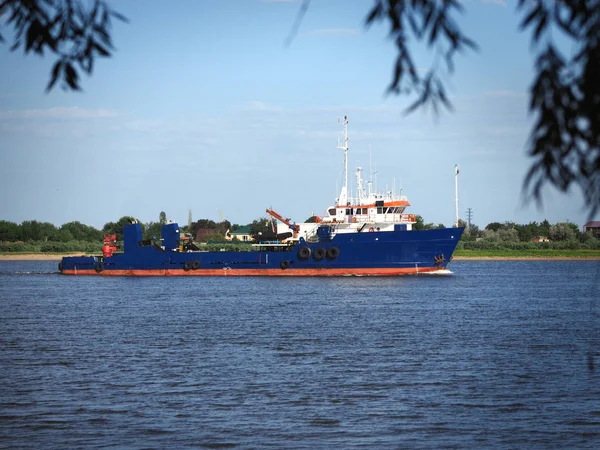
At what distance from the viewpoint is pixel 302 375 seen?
21719 mm

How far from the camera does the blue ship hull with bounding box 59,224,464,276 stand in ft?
196

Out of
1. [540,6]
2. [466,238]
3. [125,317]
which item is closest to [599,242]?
[466,238]

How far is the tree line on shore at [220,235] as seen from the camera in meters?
118

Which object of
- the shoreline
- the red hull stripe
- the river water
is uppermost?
the shoreline

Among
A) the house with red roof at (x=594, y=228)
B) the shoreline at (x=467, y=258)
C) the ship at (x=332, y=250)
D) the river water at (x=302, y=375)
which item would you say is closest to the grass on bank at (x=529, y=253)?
the shoreline at (x=467, y=258)

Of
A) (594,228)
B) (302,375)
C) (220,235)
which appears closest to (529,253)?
(594,228)

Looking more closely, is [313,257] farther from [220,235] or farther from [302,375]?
[220,235]

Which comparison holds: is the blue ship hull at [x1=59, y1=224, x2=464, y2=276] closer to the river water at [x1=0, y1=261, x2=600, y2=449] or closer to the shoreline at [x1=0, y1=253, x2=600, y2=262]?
the river water at [x1=0, y1=261, x2=600, y2=449]

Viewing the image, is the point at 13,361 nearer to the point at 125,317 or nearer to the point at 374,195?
the point at 125,317

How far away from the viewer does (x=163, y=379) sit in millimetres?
21281

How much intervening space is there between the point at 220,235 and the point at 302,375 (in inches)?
4743

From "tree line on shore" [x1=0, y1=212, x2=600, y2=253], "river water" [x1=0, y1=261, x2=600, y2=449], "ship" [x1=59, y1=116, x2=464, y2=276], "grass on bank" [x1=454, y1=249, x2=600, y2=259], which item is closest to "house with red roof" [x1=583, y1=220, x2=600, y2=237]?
"tree line on shore" [x1=0, y1=212, x2=600, y2=253]

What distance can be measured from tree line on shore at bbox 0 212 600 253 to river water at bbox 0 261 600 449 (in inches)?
2410

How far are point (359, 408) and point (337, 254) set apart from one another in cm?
4318
